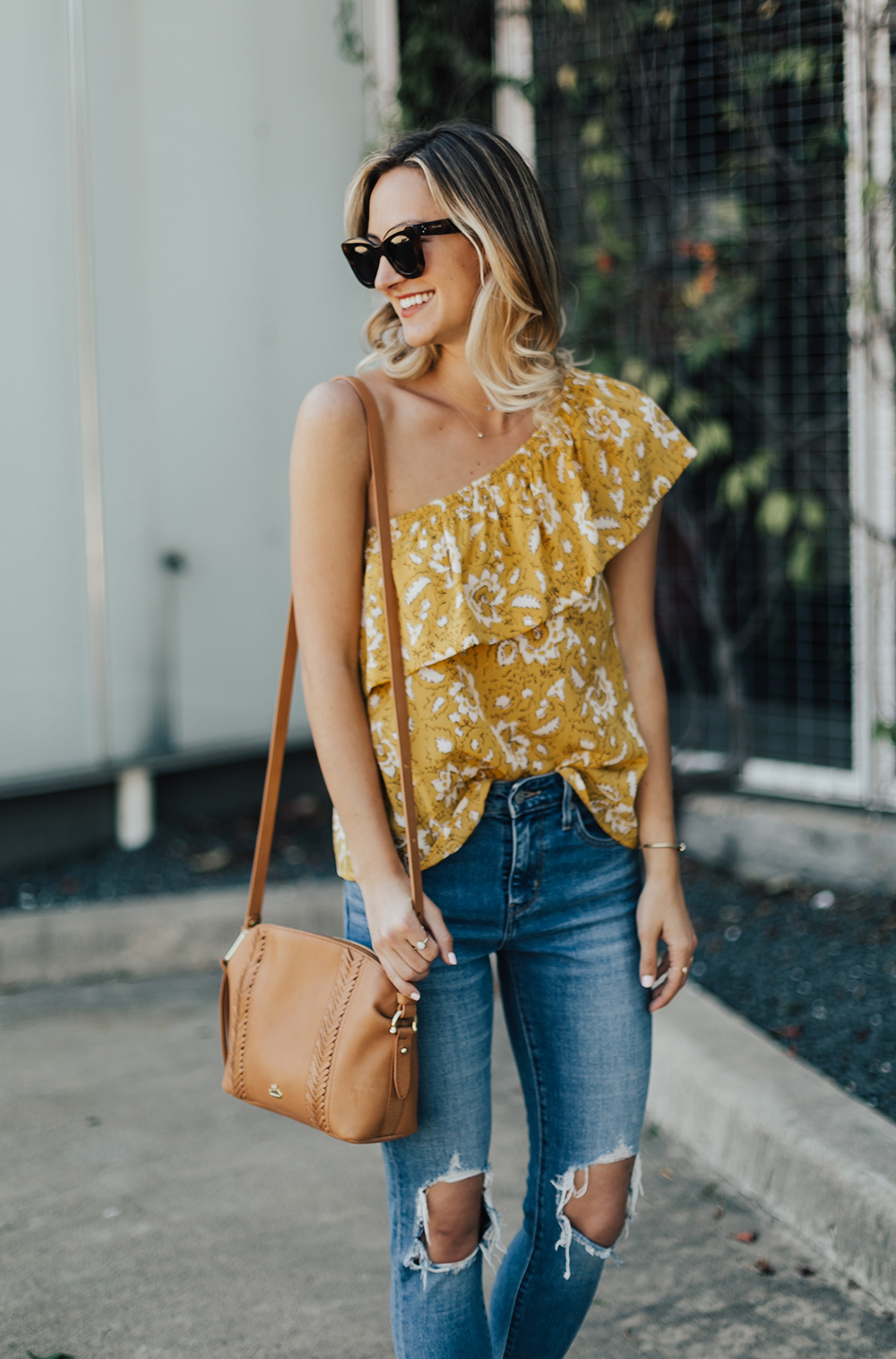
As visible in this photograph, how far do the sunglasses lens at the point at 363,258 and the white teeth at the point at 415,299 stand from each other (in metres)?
0.05

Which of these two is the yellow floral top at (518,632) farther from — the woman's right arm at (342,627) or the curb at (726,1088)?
the curb at (726,1088)

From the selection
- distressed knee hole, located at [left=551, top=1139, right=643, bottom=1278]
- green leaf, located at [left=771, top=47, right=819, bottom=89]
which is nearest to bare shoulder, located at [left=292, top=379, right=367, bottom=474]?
distressed knee hole, located at [left=551, top=1139, right=643, bottom=1278]

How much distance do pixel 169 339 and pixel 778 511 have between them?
2.38m

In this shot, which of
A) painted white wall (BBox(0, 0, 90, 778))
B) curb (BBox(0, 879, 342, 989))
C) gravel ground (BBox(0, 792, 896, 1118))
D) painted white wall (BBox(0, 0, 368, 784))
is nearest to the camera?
gravel ground (BBox(0, 792, 896, 1118))

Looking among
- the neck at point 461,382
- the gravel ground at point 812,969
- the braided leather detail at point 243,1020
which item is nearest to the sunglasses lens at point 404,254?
the neck at point 461,382

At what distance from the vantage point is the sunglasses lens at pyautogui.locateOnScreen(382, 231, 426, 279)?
1.66 m

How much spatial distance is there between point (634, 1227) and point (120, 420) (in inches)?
131

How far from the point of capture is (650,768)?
1862 millimetres

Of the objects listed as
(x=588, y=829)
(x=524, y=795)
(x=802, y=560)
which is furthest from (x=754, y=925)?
(x=524, y=795)

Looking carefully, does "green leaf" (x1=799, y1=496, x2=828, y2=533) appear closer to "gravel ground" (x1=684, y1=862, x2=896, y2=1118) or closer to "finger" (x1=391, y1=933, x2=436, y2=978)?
"gravel ground" (x1=684, y1=862, x2=896, y2=1118)

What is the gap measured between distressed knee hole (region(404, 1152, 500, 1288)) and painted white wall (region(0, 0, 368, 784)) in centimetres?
333

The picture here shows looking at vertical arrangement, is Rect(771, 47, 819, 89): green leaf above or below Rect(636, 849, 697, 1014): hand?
above

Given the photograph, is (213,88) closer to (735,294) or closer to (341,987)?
(735,294)

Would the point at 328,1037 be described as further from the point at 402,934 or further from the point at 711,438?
the point at 711,438
